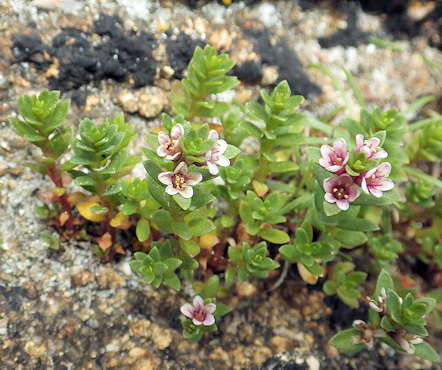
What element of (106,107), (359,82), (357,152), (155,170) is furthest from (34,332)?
(359,82)

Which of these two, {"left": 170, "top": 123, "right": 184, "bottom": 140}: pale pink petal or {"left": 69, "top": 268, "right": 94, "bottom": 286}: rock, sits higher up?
{"left": 170, "top": 123, "right": 184, "bottom": 140}: pale pink petal

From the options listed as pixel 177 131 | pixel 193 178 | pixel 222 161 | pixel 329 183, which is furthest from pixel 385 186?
pixel 177 131

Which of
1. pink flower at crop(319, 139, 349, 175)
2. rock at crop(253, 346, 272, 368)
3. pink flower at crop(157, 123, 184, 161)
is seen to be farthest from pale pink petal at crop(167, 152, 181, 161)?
rock at crop(253, 346, 272, 368)

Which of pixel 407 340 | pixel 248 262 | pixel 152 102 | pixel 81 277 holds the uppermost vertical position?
pixel 152 102

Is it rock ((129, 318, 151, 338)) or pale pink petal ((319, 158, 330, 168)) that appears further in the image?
rock ((129, 318, 151, 338))

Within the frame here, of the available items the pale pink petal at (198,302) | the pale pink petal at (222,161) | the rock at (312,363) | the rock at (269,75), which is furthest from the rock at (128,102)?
the rock at (312,363)

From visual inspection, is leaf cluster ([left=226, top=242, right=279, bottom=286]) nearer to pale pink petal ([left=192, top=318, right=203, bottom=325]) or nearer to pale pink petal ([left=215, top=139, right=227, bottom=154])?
pale pink petal ([left=192, top=318, right=203, bottom=325])

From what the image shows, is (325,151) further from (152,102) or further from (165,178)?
(152,102)
